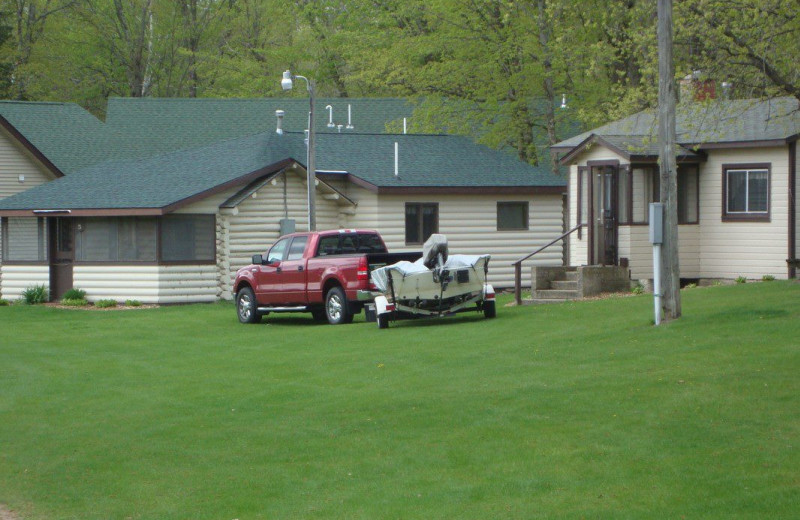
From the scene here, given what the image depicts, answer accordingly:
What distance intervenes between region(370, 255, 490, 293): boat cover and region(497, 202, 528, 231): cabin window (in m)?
12.8

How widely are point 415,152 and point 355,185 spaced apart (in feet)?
10.1

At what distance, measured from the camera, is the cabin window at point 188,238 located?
30.8 m

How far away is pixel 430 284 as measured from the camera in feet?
70.6

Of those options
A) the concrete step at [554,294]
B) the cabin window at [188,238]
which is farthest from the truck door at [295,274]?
the cabin window at [188,238]

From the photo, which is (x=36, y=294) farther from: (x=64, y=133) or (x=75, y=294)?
(x=64, y=133)

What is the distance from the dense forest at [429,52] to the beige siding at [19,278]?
13.5 m

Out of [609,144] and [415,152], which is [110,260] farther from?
[609,144]

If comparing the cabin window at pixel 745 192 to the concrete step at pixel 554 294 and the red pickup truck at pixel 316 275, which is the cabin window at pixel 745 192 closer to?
the concrete step at pixel 554 294

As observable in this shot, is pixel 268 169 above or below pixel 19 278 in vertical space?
above

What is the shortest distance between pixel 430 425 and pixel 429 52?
92.5 feet

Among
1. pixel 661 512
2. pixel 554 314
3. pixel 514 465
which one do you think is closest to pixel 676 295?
pixel 554 314

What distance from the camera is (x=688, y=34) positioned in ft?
72.7

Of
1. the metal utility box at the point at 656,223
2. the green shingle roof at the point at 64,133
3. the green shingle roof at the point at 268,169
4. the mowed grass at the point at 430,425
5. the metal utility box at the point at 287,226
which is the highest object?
the green shingle roof at the point at 64,133

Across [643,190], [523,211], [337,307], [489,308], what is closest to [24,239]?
[337,307]
